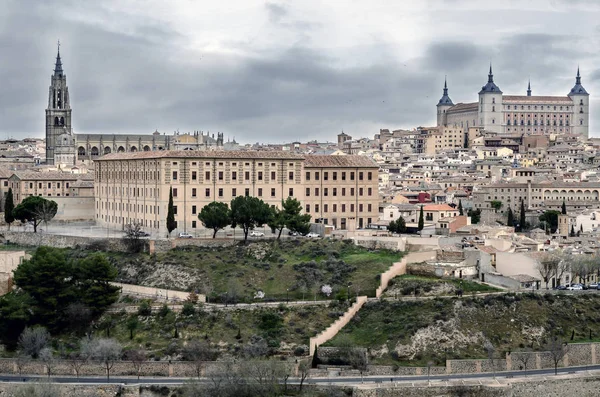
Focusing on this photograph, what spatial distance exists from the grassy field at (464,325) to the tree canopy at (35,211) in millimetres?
25301

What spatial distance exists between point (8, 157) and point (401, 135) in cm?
5738

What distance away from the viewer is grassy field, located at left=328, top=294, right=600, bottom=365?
4450 cm

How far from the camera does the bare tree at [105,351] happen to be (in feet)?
143

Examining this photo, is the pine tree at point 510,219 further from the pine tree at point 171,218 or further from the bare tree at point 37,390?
the bare tree at point 37,390

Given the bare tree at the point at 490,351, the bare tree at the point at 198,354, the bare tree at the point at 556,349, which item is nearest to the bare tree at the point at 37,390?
the bare tree at the point at 198,354

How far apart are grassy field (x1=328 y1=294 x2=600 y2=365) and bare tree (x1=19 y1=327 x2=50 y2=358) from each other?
38.0ft

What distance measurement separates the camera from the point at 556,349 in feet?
145

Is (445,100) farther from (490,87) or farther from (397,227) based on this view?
(397,227)

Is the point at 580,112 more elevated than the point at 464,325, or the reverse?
the point at 580,112

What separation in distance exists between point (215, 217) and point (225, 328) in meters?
11.2

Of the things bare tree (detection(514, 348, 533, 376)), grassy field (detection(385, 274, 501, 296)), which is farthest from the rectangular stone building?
bare tree (detection(514, 348, 533, 376))

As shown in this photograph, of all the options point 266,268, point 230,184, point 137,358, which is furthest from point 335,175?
point 137,358

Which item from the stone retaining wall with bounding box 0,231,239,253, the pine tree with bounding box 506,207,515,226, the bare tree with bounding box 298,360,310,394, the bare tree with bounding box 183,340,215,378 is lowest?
the bare tree with bounding box 298,360,310,394

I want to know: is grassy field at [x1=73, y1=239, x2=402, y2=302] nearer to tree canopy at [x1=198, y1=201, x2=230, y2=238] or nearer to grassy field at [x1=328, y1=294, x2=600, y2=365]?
tree canopy at [x1=198, y1=201, x2=230, y2=238]
